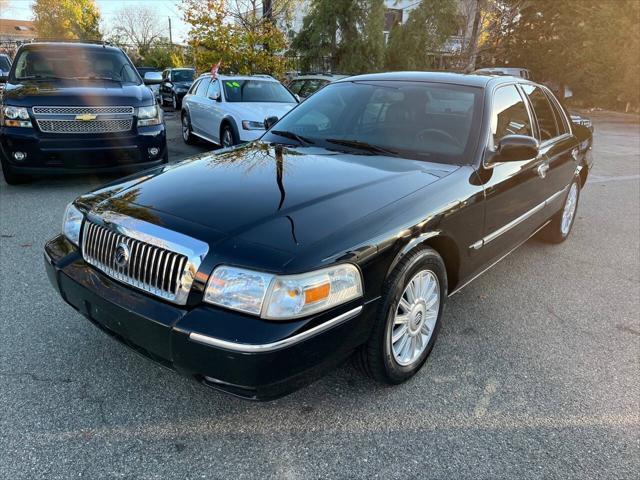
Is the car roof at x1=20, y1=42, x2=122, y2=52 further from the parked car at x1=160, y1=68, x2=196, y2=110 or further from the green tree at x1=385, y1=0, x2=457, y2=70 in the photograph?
the green tree at x1=385, y1=0, x2=457, y2=70

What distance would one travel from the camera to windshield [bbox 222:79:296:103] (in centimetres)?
914

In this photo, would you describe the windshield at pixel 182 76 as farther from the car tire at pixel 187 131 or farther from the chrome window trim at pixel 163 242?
the chrome window trim at pixel 163 242

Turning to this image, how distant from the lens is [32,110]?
5777 mm

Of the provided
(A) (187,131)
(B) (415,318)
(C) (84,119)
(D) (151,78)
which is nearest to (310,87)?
(A) (187,131)

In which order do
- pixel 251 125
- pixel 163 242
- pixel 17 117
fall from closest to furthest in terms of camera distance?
1. pixel 163 242
2. pixel 17 117
3. pixel 251 125

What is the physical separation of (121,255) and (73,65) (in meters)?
5.77

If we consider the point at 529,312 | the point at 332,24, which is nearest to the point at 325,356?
the point at 529,312

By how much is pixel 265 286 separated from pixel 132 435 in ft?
3.20

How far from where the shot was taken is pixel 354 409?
8.21ft

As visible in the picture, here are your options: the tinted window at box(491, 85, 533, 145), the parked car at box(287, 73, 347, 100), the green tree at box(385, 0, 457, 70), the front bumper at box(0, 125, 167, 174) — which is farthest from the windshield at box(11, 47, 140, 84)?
the green tree at box(385, 0, 457, 70)

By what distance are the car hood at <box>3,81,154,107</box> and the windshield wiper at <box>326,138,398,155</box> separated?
12.7 feet

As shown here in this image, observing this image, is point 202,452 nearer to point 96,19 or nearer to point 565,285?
point 565,285

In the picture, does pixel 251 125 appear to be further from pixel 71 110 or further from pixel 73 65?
pixel 71 110

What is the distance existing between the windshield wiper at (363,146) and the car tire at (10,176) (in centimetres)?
455
